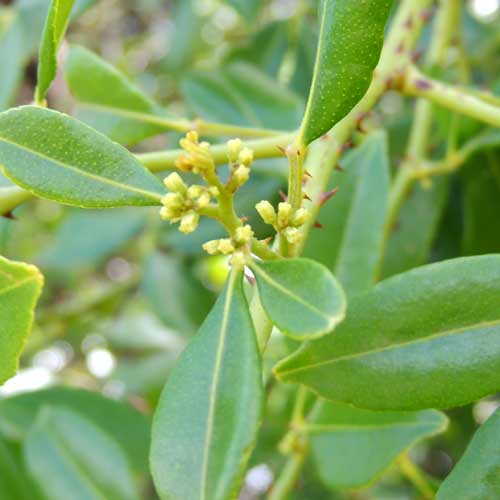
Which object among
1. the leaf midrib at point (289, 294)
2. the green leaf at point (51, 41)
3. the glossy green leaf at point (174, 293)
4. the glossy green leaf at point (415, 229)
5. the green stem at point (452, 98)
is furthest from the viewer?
the glossy green leaf at point (174, 293)

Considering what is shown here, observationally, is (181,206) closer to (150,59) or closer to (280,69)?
(280,69)

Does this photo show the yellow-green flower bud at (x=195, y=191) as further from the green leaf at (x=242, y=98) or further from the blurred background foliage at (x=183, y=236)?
the green leaf at (x=242, y=98)

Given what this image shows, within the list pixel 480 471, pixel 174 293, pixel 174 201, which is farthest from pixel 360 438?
pixel 174 293

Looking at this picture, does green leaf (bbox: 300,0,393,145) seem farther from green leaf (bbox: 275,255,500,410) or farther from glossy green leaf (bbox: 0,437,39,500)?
glossy green leaf (bbox: 0,437,39,500)

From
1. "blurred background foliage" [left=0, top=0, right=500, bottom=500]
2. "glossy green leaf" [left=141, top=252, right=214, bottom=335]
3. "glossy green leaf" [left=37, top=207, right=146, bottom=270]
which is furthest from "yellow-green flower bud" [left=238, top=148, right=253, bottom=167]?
"glossy green leaf" [left=37, top=207, right=146, bottom=270]

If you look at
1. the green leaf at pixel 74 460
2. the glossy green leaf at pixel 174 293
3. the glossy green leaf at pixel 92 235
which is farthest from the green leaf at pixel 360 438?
the glossy green leaf at pixel 92 235

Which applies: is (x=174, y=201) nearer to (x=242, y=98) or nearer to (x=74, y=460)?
(x=74, y=460)

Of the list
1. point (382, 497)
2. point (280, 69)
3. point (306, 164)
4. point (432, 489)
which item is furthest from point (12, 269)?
point (382, 497)
